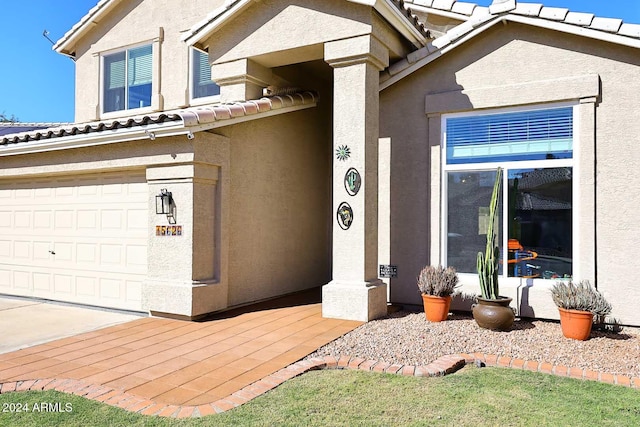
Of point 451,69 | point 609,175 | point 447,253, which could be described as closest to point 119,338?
point 447,253

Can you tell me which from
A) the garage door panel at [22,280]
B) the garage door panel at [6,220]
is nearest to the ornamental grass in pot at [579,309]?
the garage door panel at [22,280]

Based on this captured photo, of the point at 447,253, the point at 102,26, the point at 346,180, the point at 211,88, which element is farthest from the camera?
the point at 102,26

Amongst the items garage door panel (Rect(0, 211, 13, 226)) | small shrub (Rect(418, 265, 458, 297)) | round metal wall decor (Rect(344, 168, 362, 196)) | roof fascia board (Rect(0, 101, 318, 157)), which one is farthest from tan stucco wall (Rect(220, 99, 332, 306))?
garage door panel (Rect(0, 211, 13, 226))

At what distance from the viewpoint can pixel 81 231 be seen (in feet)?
34.0

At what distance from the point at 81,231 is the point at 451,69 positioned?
863cm

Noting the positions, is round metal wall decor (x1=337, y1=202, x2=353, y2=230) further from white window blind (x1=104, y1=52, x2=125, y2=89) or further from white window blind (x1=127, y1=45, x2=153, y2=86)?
white window blind (x1=104, y1=52, x2=125, y2=89)

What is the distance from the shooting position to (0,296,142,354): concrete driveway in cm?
762

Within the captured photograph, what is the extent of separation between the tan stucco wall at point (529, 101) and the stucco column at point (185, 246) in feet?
12.3

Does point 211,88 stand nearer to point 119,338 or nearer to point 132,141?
point 132,141

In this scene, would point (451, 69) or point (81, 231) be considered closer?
point (451, 69)

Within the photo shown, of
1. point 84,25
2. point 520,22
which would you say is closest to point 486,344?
point 520,22

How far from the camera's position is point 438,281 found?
8516 millimetres

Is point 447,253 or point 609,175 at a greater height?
point 609,175

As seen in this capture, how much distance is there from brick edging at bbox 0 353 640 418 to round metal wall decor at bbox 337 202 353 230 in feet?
9.51
